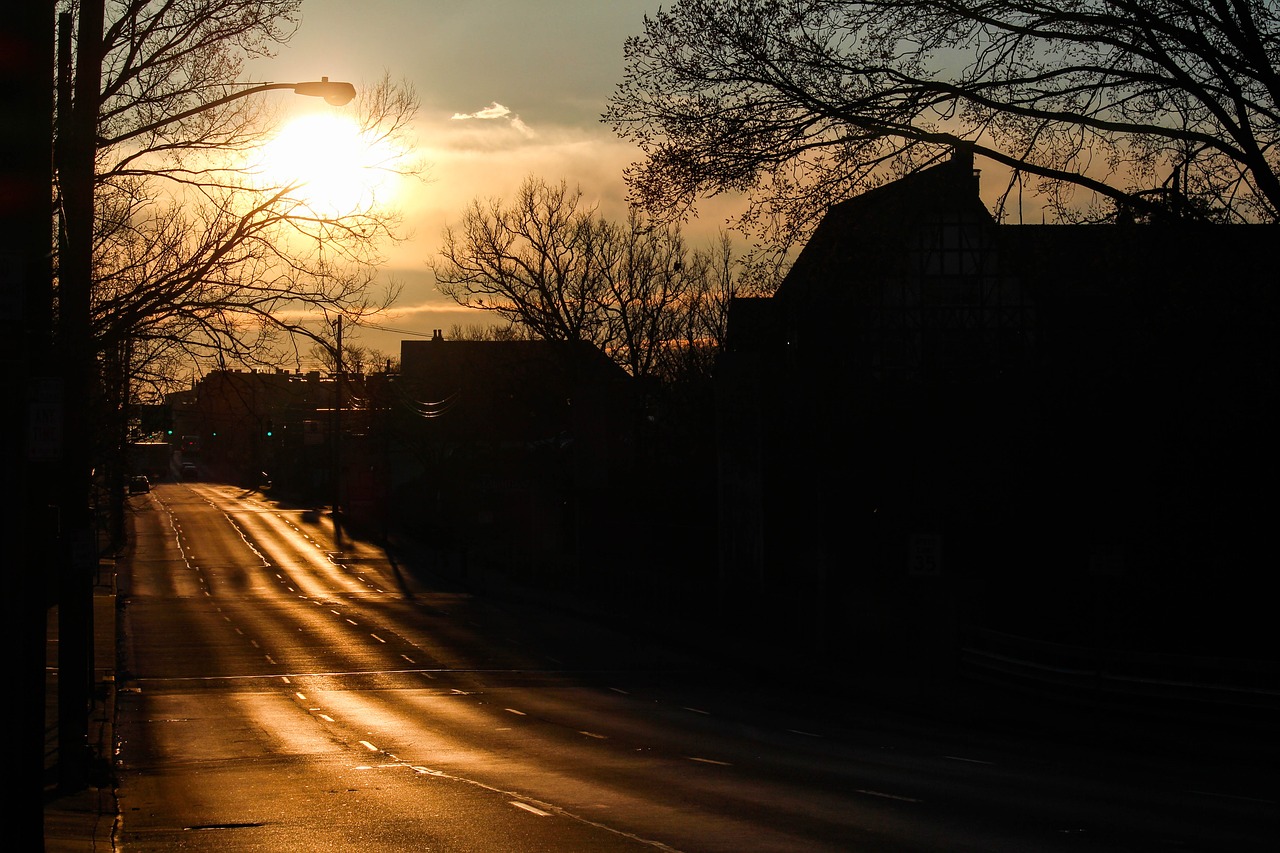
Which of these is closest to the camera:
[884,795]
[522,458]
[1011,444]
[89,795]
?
[884,795]

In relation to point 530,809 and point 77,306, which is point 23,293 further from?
point 77,306

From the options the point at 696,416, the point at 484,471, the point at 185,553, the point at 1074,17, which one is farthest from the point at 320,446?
the point at 1074,17

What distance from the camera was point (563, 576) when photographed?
161 feet

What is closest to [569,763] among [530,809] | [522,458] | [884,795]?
[530,809]

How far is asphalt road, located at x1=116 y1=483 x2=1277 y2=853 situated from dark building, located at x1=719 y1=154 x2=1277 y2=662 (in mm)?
3579

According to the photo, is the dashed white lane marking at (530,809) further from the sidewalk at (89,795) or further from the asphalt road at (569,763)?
the sidewalk at (89,795)

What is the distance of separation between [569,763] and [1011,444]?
17.3 meters

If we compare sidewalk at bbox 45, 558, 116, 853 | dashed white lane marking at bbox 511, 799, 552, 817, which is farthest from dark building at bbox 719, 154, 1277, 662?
sidewalk at bbox 45, 558, 116, 853

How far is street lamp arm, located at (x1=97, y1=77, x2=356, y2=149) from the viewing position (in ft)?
47.4

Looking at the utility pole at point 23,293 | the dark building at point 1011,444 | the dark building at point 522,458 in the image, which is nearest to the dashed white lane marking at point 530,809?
the utility pole at point 23,293

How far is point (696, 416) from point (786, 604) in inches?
784

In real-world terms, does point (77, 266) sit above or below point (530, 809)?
above

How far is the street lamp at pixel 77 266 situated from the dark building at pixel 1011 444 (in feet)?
29.3

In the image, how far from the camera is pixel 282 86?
14852 mm
